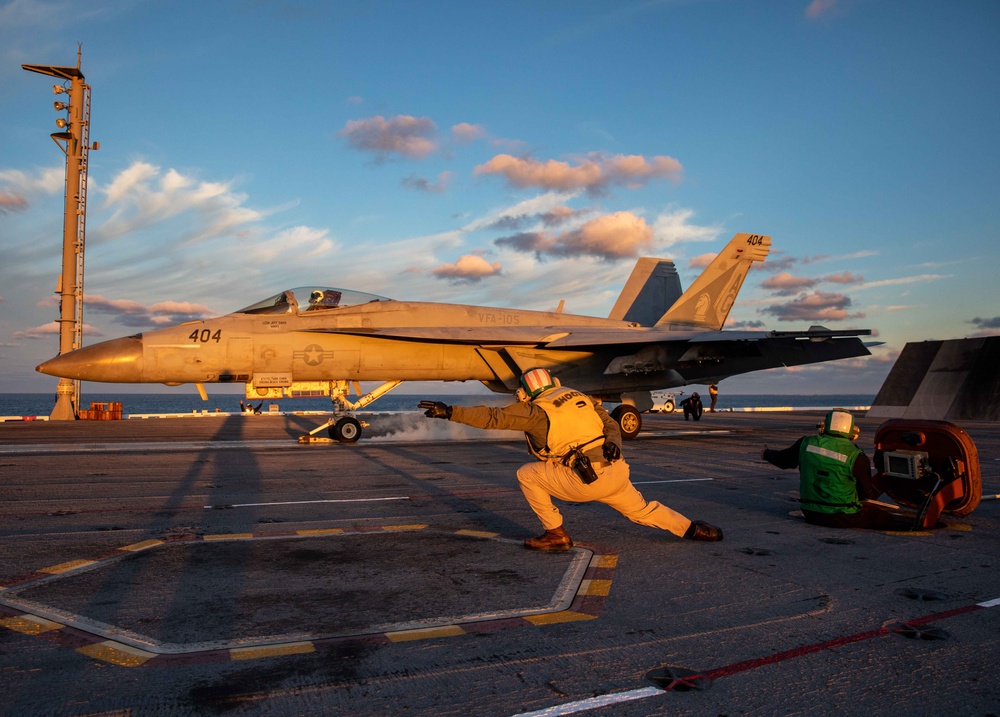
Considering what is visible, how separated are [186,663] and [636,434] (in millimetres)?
16039

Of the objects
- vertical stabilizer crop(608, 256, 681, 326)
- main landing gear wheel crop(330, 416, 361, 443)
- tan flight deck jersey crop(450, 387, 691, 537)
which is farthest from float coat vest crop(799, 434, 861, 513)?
vertical stabilizer crop(608, 256, 681, 326)

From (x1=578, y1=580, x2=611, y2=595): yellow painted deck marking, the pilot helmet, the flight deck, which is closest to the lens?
the flight deck

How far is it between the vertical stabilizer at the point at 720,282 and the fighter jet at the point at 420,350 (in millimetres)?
61

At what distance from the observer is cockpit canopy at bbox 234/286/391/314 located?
619 inches

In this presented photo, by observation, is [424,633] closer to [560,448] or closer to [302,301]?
[560,448]

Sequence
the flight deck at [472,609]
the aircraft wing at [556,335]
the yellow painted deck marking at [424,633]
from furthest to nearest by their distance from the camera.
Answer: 1. the aircraft wing at [556,335]
2. the yellow painted deck marking at [424,633]
3. the flight deck at [472,609]

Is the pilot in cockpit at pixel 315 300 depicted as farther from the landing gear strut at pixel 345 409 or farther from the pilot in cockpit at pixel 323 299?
the landing gear strut at pixel 345 409

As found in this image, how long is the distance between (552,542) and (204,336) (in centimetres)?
1126

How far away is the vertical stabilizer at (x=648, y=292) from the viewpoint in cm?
2467

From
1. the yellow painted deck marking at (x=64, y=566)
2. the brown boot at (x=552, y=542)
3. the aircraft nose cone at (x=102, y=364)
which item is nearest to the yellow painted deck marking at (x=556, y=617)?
the brown boot at (x=552, y=542)

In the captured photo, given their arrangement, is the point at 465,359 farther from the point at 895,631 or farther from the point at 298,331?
the point at 895,631

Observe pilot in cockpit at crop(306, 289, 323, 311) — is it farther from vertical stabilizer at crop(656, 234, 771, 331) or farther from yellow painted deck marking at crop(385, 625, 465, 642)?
yellow painted deck marking at crop(385, 625, 465, 642)

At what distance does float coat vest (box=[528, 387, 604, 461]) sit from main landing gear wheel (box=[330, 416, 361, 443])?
11.7 m

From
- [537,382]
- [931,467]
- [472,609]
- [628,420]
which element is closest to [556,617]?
[472,609]
